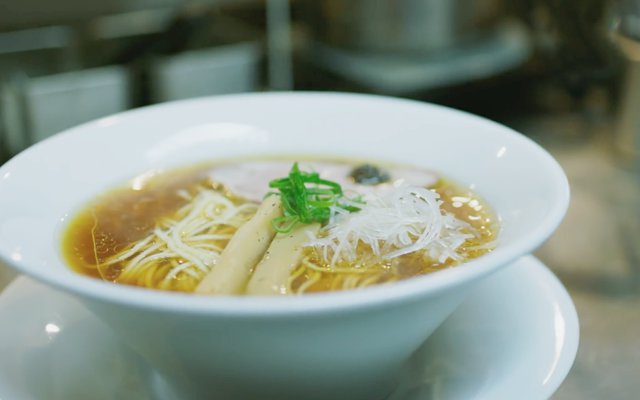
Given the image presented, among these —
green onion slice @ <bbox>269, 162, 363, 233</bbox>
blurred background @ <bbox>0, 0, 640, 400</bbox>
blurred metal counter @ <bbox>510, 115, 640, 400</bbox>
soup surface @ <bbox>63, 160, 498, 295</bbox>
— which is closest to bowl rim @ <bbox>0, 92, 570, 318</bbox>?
soup surface @ <bbox>63, 160, 498, 295</bbox>

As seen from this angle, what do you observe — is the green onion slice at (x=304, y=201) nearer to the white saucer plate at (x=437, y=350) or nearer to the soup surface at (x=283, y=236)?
the soup surface at (x=283, y=236)

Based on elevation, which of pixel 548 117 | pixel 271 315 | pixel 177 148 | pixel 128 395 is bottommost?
pixel 548 117

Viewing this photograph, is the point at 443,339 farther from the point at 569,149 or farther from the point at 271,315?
the point at 569,149

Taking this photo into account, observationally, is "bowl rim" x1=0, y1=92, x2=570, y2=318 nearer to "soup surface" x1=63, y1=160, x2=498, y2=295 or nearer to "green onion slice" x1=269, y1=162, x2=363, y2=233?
"soup surface" x1=63, y1=160, x2=498, y2=295

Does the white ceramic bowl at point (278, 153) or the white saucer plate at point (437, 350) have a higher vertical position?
the white ceramic bowl at point (278, 153)

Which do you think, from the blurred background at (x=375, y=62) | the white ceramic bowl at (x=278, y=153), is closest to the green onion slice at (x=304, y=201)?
the white ceramic bowl at (x=278, y=153)

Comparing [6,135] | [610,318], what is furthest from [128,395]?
[6,135]

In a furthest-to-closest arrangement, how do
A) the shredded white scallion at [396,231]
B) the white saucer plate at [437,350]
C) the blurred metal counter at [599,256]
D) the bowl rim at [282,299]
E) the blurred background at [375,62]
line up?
the blurred background at [375,62], the blurred metal counter at [599,256], the shredded white scallion at [396,231], the white saucer plate at [437,350], the bowl rim at [282,299]


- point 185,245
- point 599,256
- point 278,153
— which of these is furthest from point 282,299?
point 599,256
